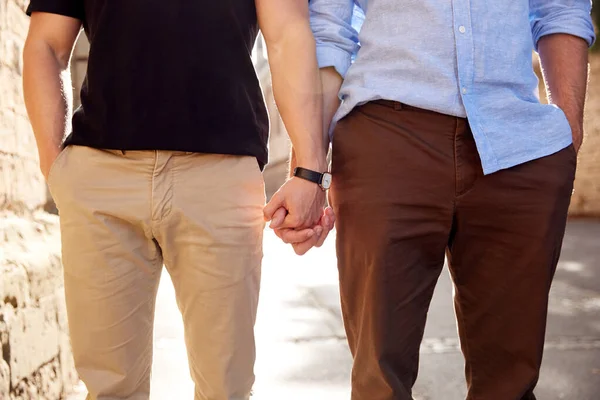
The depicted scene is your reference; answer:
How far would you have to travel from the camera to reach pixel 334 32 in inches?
66.5

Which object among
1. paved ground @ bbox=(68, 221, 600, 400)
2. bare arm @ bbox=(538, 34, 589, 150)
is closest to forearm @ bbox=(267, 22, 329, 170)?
bare arm @ bbox=(538, 34, 589, 150)

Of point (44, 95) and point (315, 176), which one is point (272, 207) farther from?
point (44, 95)

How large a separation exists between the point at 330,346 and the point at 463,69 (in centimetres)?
240

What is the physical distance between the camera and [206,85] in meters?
1.49

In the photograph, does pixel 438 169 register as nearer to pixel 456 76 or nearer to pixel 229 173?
pixel 456 76

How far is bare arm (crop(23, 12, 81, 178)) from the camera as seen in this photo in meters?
1.63

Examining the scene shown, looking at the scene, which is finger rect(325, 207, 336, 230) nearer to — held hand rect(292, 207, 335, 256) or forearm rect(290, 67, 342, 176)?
held hand rect(292, 207, 335, 256)

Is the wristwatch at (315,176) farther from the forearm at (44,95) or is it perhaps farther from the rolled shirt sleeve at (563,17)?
the rolled shirt sleeve at (563,17)

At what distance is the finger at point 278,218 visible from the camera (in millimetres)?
1592

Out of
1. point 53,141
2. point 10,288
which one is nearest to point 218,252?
point 53,141

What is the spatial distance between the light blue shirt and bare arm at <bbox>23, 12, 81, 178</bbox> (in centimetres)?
61

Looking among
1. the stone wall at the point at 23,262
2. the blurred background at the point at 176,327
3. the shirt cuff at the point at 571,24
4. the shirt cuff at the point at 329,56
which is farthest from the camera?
the blurred background at the point at 176,327

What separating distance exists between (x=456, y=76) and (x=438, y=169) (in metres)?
0.22

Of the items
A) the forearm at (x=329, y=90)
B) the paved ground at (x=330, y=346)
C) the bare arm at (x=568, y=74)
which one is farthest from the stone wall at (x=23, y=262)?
the bare arm at (x=568, y=74)
